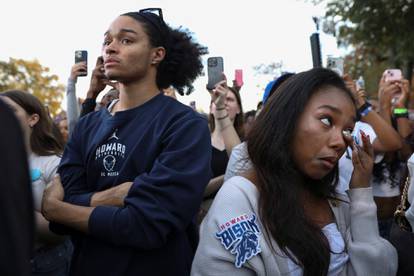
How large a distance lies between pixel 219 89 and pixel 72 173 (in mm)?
1969

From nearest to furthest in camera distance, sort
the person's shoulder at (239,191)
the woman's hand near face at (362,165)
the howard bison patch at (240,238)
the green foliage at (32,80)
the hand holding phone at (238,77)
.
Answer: the howard bison patch at (240,238) → the person's shoulder at (239,191) → the woman's hand near face at (362,165) → the hand holding phone at (238,77) → the green foliage at (32,80)

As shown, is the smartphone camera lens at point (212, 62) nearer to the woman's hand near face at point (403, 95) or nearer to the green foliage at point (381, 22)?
the woman's hand near face at point (403, 95)

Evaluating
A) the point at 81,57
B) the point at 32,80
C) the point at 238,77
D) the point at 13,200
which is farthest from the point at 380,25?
the point at 32,80

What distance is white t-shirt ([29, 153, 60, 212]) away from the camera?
316cm

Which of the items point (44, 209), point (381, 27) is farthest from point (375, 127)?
point (381, 27)

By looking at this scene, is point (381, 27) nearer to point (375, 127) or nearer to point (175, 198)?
point (375, 127)

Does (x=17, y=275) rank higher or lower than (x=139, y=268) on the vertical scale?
higher

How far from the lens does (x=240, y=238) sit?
1.88m

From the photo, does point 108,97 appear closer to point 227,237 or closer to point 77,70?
point 77,70

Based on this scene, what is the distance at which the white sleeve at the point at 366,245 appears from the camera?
2047 millimetres

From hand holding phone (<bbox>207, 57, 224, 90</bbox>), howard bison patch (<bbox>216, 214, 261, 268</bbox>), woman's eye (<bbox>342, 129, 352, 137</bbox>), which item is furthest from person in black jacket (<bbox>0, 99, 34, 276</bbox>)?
hand holding phone (<bbox>207, 57, 224, 90</bbox>)

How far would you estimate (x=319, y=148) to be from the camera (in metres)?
2.05

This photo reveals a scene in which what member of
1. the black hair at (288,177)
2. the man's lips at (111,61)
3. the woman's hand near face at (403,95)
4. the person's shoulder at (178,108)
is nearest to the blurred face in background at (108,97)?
the man's lips at (111,61)

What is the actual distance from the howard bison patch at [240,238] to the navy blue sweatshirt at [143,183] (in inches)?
15.3
